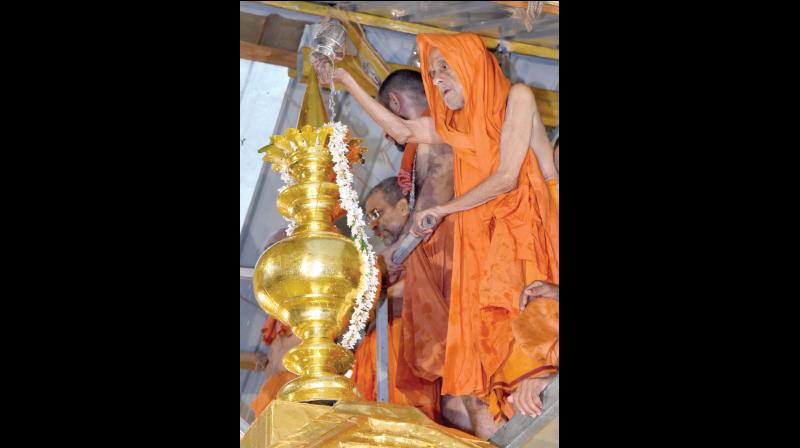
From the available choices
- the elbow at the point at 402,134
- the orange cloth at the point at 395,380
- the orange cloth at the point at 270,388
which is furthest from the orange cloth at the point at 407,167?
the orange cloth at the point at 270,388

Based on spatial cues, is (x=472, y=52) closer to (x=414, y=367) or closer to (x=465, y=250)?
(x=465, y=250)

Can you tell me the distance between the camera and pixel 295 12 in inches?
A: 161

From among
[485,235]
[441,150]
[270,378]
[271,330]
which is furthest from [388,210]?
[270,378]

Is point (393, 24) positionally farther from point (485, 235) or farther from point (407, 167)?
point (485, 235)

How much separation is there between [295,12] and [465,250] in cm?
91

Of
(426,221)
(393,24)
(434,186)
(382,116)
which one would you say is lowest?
(426,221)

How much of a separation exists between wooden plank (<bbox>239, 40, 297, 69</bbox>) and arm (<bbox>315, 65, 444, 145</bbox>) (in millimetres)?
114

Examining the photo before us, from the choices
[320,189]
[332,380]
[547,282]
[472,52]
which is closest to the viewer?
[332,380]

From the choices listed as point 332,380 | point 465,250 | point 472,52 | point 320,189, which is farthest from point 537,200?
point 332,380

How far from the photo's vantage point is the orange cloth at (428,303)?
3.81 meters

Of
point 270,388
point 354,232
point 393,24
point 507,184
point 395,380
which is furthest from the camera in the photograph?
point 393,24

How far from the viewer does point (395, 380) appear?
387cm

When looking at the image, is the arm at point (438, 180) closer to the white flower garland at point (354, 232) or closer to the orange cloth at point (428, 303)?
the orange cloth at point (428, 303)

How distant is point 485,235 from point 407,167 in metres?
0.39
